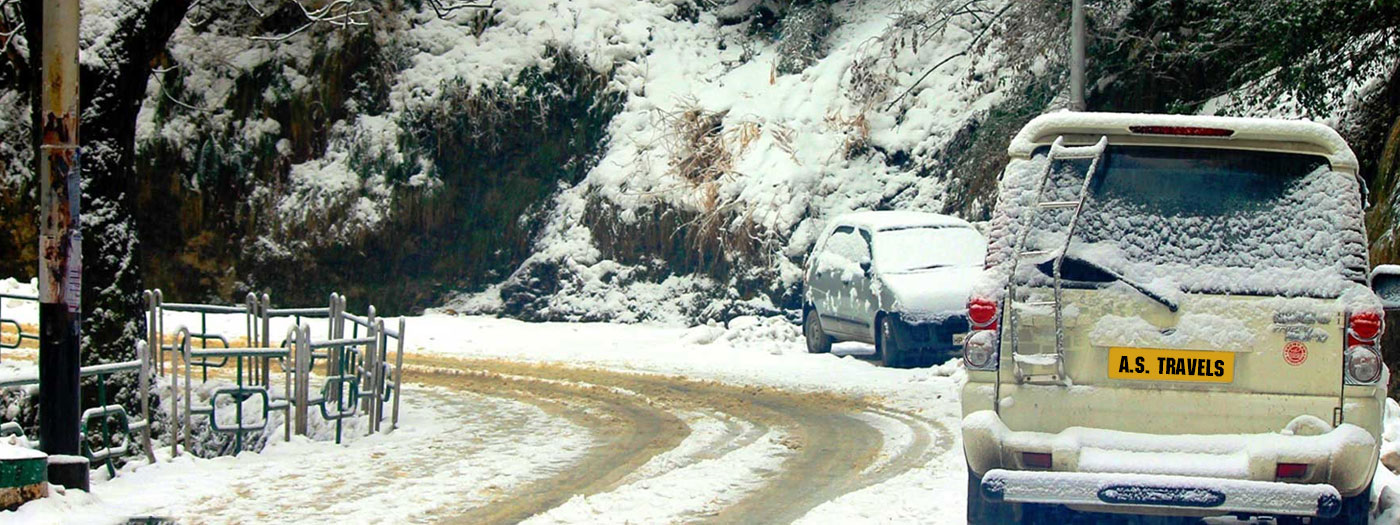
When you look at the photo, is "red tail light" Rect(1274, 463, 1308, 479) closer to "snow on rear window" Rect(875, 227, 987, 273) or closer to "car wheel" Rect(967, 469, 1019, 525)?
"car wheel" Rect(967, 469, 1019, 525)

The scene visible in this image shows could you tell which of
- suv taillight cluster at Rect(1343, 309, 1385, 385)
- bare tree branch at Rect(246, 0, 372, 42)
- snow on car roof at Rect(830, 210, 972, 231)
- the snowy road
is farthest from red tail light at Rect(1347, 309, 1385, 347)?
snow on car roof at Rect(830, 210, 972, 231)

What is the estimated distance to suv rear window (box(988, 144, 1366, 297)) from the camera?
6496mm

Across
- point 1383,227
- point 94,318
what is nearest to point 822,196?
point 1383,227

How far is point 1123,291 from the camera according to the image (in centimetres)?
654

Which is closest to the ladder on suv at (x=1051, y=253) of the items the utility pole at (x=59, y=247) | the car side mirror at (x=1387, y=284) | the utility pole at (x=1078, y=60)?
the car side mirror at (x=1387, y=284)

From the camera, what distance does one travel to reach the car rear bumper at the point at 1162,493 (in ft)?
20.4

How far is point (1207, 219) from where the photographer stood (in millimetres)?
6621

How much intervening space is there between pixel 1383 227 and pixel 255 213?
1731 cm

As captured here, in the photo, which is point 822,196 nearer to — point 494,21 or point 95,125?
point 494,21

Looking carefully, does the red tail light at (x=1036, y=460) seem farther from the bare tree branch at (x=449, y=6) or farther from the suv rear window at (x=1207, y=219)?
the bare tree branch at (x=449, y=6)

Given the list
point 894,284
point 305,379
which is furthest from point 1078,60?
point 305,379

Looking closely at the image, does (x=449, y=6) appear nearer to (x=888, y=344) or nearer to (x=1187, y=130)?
(x=888, y=344)

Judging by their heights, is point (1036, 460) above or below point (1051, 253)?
below

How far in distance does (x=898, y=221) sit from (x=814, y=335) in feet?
6.00
